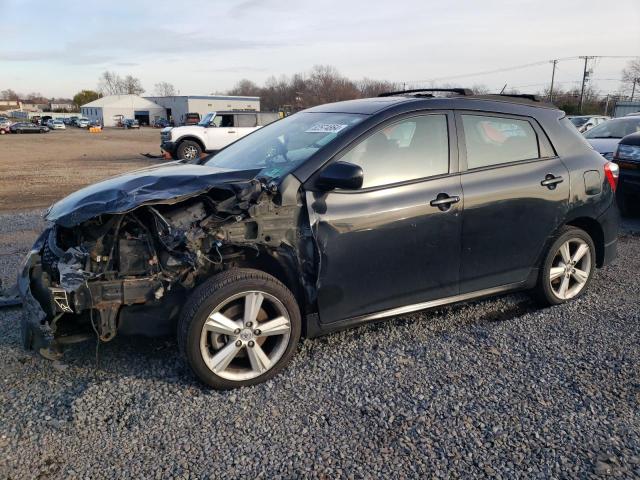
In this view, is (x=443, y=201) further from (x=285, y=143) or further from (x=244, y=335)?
(x=244, y=335)

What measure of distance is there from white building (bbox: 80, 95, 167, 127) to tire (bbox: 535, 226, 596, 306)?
305 feet

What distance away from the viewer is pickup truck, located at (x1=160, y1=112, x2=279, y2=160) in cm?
1759

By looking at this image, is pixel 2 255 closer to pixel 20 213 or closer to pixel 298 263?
pixel 20 213

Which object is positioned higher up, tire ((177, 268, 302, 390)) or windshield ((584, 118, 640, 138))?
windshield ((584, 118, 640, 138))

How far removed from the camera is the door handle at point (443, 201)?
12.0 ft

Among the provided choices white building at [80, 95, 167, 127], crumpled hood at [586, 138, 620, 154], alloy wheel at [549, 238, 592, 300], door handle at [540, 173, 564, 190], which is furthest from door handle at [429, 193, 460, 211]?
white building at [80, 95, 167, 127]

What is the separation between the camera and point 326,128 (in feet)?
12.5

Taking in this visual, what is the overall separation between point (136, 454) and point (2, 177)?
49.6 feet

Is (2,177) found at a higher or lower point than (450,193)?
lower

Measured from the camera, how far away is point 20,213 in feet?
29.1

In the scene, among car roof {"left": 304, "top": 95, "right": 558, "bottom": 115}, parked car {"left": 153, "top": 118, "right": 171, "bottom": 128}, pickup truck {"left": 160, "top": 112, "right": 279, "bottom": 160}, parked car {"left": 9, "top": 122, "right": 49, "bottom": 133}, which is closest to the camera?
car roof {"left": 304, "top": 95, "right": 558, "bottom": 115}

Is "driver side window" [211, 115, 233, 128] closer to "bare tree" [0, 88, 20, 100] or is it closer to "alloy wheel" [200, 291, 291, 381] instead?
"alloy wheel" [200, 291, 291, 381]

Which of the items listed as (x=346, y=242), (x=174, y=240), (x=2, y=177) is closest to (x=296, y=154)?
(x=346, y=242)

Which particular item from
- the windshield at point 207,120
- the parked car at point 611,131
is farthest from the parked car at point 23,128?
the parked car at point 611,131
